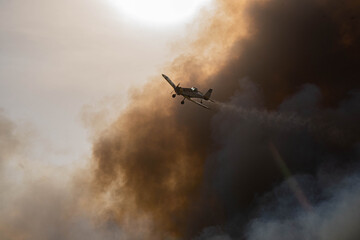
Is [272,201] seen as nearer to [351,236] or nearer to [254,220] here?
[254,220]

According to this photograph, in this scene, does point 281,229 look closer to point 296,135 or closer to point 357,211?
point 357,211

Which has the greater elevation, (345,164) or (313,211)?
(345,164)

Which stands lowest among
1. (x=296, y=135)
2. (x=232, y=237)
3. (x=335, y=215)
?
(x=335, y=215)

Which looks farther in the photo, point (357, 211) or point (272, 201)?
point (272, 201)

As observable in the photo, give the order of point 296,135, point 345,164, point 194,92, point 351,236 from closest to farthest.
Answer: point 351,236 → point 194,92 → point 345,164 → point 296,135

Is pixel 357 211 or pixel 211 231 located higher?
pixel 211 231

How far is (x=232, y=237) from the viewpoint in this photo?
10931cm

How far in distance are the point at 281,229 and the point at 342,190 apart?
18.9 meters

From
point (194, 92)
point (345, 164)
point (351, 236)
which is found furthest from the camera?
point (345, 164)

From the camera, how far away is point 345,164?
104062mm

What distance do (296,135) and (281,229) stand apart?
2975 centimetres

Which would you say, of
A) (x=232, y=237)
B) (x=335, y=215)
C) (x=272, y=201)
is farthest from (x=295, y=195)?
(x=232, y=237)

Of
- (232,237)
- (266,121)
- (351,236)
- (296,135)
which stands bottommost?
(351,236)

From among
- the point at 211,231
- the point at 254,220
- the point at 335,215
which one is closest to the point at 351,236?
the point at 335,215
